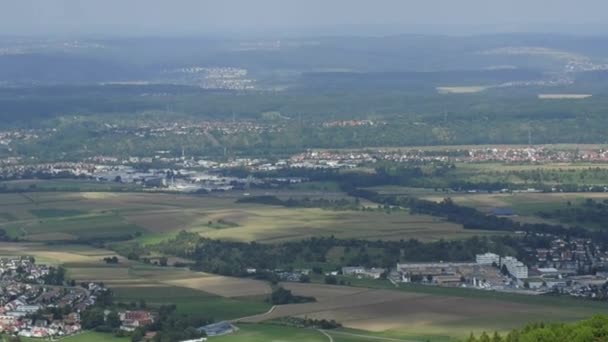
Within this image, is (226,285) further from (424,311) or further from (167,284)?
(424,311)

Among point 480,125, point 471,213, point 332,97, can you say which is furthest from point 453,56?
point 471,213

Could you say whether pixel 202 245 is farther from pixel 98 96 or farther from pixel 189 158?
pixel 98 96

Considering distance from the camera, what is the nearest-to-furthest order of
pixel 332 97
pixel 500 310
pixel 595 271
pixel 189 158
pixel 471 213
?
pixel 500 310 < pixel 595 271 < pixel 471 213 < pixel 189 158 < pixel 332 97

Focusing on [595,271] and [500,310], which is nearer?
[500,310]

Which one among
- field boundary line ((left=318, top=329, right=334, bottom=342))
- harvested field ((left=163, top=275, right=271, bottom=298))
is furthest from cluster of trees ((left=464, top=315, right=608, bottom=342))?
harvested field ((left=163, top=275, right=271, bottom=298))

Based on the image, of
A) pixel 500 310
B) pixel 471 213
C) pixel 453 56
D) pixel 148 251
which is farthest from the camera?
pixel 453 56

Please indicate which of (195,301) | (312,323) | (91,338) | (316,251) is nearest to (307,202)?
(316,251)
